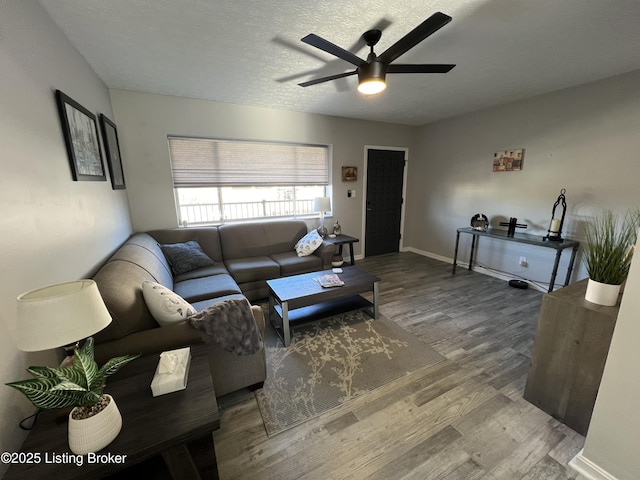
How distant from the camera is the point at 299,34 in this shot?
183cm

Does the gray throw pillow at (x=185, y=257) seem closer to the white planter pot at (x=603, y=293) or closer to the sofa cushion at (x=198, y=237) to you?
the sofa cushion at (x=198, y=237)

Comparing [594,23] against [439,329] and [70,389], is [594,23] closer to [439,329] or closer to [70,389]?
[439,329]

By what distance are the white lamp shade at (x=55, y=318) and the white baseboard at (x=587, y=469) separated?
224cm

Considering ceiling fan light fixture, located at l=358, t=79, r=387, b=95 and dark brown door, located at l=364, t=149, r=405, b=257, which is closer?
ceiling fan light fixture, located at l=358, t=79, r=387, b=95

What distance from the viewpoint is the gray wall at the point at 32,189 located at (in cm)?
100

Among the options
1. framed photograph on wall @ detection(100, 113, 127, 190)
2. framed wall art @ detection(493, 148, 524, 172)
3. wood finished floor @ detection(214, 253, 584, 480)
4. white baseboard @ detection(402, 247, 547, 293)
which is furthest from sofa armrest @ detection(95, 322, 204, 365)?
framed wall art @ detection(493, 148, 524, 172)

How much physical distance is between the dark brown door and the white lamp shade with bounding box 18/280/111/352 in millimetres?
4338

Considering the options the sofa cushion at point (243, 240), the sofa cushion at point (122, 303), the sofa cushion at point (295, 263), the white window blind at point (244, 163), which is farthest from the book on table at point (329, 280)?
the white window blind at point (244, 163)

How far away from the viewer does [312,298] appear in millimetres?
2303

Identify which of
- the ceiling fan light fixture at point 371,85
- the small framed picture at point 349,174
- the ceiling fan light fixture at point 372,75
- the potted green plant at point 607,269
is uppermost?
the ceiling fan light fixture at point 372,75

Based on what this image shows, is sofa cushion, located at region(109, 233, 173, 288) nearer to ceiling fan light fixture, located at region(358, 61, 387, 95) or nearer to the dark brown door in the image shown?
ceiling fan light fixture, located at region(358, 61, 387, 95)

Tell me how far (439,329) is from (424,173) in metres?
3.34

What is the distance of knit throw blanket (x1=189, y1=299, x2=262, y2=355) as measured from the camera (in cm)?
147

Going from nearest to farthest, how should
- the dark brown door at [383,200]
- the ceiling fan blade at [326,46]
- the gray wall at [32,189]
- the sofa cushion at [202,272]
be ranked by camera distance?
the gray wall at [32,189] < the ceiling fan blade at [326,46] < the sofa cushion at [202,272] < the dark brown door at [383,200]
